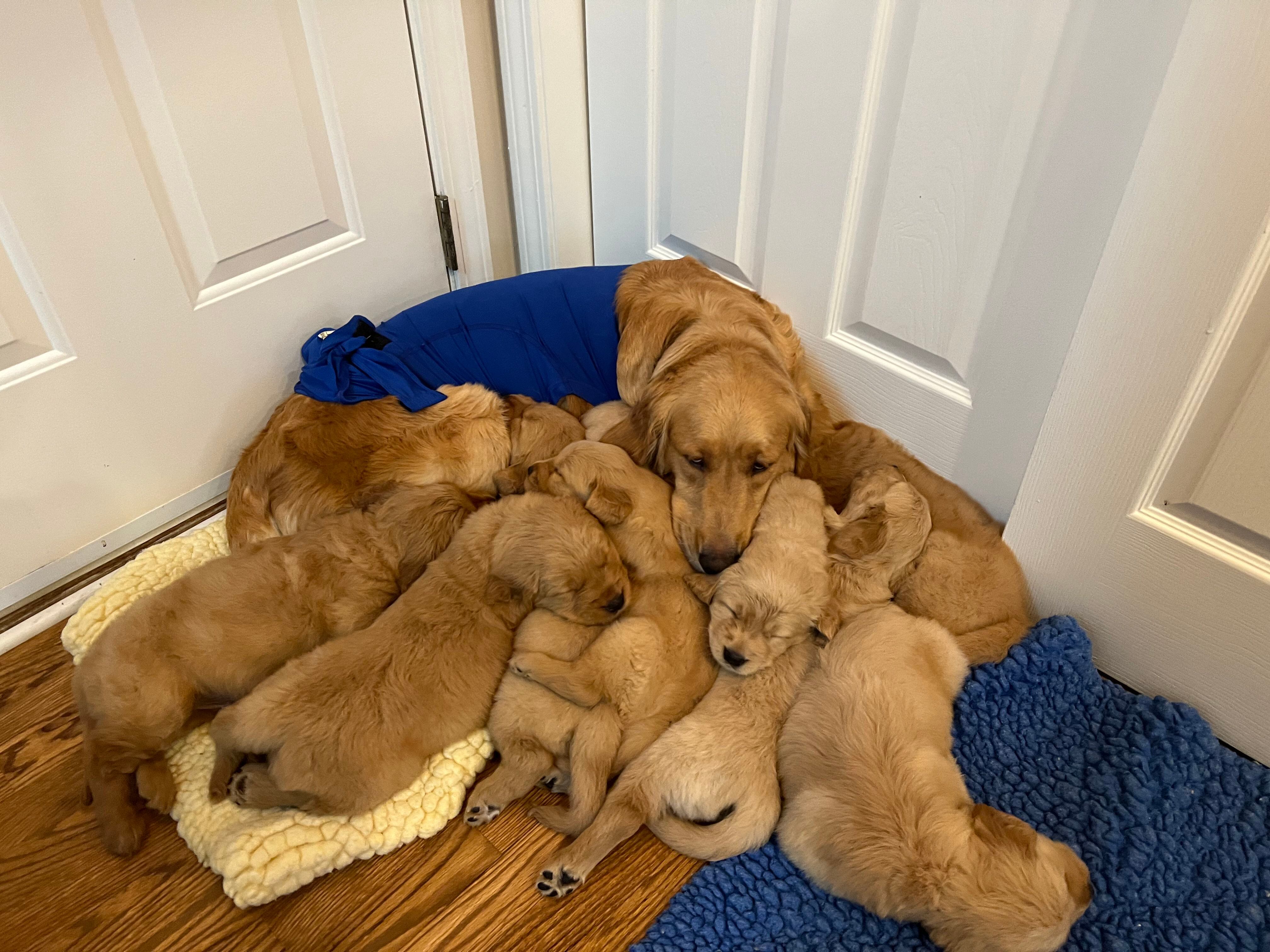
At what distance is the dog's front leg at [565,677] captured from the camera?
1397mm

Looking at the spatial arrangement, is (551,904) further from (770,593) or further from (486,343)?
(486,343)

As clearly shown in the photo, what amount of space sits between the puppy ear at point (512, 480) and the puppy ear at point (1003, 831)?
1.00 metres

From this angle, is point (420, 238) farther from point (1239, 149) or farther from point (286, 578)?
point (1239, 149)

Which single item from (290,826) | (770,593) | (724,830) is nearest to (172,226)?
(290,826)

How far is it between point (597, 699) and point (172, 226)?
50.5 inches

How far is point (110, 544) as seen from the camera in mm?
1876

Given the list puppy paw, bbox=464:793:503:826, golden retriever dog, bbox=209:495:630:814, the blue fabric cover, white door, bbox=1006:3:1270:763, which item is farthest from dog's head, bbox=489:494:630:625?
white door, bbox=1006:3:1270:763

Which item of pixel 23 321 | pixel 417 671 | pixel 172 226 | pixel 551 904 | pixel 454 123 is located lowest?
pixel 551 904

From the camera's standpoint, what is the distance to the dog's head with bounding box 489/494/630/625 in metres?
1.47

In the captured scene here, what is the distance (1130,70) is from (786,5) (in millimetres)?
620

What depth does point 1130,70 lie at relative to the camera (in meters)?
1.18

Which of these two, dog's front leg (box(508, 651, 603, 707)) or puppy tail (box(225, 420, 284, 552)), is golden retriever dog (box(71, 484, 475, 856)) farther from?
dog's front leg (box(508, 651, 603, 707))

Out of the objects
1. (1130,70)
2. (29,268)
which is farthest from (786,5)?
(29,268)

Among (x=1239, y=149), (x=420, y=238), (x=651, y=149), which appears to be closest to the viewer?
(x=1239, y=149)
